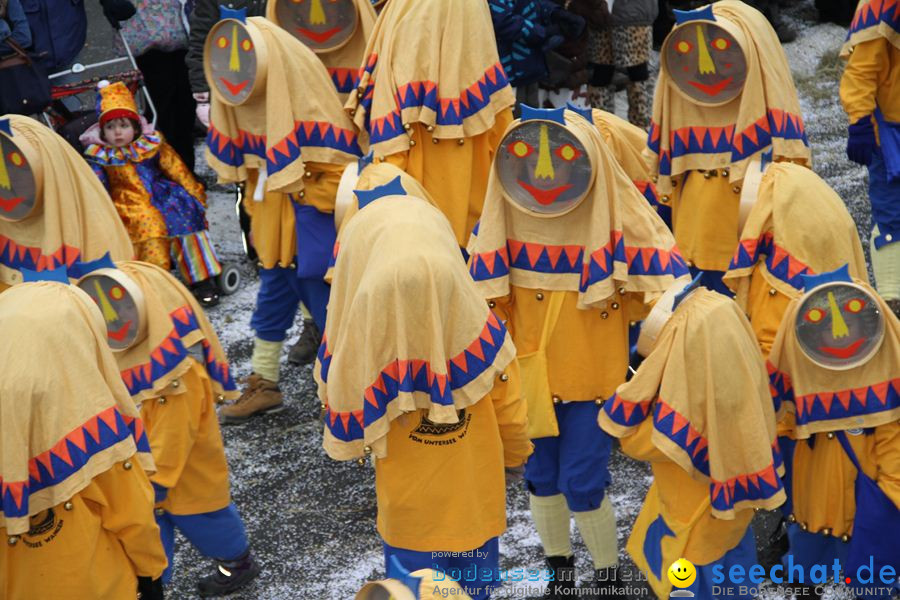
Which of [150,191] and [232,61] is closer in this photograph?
[232,61]

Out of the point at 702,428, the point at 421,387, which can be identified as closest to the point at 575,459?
the point at 702,428

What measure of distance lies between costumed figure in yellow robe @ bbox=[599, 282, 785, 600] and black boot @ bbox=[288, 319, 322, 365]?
3338 mm

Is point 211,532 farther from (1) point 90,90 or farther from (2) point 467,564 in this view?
(1) point 90,90

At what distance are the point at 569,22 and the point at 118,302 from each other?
17.1 feet

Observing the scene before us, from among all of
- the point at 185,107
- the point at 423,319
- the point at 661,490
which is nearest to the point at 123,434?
the point at 423,319

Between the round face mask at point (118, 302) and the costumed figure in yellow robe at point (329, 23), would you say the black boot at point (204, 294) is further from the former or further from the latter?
the round face mask at point (118, 302)

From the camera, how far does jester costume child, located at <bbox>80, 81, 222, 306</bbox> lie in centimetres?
780

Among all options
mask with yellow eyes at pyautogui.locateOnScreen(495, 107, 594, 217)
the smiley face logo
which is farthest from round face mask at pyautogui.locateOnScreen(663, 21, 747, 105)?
the smiley face logo

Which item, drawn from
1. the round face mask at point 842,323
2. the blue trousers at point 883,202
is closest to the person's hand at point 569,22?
the blue trousers at point 883,202

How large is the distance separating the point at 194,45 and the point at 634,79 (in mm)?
3250

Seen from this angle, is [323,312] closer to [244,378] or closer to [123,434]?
[244,378]

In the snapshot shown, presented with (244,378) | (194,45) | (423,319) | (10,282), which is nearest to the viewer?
(423,319)

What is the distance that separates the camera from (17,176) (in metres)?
5.61

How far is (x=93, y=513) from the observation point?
4.25 meters
